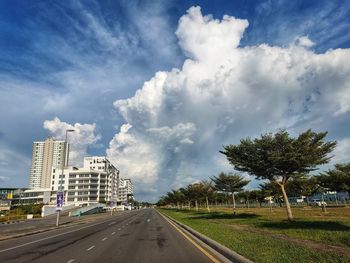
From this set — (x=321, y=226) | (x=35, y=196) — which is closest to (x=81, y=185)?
(x=35, y=196)

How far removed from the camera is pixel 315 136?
26703mm

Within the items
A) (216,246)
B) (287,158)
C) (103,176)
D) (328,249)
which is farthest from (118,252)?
(103,176)

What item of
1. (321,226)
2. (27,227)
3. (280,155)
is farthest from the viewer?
(27,227)

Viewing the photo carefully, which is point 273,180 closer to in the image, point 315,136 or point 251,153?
point 251,153

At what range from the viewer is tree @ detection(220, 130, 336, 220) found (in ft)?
87.4

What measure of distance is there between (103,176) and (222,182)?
348ft

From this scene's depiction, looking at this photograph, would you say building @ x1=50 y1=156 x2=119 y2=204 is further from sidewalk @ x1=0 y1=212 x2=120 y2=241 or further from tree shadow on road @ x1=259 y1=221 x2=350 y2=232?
tree shadow on road @ x1=259 y1=221 x2=350 y2=232

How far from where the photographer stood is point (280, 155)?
27.4 m

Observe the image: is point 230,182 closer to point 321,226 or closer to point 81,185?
point 321,226

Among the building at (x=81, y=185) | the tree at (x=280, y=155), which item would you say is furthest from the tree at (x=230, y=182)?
the building at (x=81, y=185)

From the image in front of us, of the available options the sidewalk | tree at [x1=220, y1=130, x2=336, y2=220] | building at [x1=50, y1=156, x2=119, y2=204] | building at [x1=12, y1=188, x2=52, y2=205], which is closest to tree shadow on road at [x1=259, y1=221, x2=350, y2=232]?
tree at [x1=220, y1=130, x2=336, y2=220]

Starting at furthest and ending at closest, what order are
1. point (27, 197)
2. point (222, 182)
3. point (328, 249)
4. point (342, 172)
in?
1. point (27, 197)
2. point (342, 172)
3. point (222, 182)
4. point (328, 249)

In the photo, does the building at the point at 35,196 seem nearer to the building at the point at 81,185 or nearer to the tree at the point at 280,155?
the building at the point at 81,185

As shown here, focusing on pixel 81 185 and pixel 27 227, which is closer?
pixel 27 227
